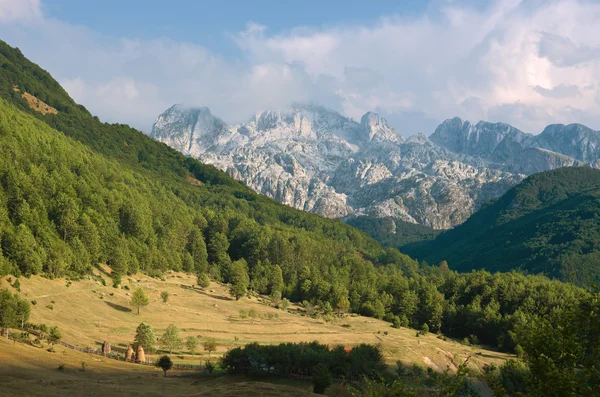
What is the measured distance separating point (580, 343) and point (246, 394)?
4036 cm

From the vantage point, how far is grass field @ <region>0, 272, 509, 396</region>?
6206cm

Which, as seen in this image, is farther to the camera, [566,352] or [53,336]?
[53,336]

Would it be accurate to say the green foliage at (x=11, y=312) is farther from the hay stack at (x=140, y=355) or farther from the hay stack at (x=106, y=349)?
the hay stack at (x=140, y=355)

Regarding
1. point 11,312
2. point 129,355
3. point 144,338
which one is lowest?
point 129,355

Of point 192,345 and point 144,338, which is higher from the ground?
point 144,338

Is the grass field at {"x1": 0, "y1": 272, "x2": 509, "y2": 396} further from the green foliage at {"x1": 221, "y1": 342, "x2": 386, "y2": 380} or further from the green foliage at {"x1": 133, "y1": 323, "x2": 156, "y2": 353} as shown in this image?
the green foliage at {"x1": 221, "y1": 342, "x2": 386, "y2": 380}

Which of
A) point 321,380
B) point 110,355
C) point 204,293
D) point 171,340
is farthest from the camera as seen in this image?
point 204,293

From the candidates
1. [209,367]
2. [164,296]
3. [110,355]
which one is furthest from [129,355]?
[164,296]

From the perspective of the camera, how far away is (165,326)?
99.2 metres

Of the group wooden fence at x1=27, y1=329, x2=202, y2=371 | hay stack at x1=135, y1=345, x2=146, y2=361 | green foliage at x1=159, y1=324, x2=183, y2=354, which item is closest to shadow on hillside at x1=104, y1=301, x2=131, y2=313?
green foliage at x1=159, y1=324, x2=183, y2=354

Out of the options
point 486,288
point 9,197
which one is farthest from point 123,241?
point 486,288

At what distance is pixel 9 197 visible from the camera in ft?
386

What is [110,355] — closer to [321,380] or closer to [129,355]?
[129,355]

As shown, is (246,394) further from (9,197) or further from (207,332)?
(9,197)
